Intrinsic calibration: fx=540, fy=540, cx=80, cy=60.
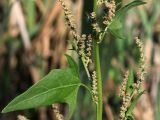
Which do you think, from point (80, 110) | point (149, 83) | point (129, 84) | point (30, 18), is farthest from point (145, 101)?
point (129, 84)

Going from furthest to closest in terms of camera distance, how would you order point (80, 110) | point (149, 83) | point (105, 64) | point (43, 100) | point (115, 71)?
point (149, 83) < point (115, 71) < point (105, 64) < point (80, 110) < point (43, 100)

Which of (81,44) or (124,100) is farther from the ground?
(81,44)

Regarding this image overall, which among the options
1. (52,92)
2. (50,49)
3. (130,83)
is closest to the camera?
(52,92)

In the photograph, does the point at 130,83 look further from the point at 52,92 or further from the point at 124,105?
the point at 52,92

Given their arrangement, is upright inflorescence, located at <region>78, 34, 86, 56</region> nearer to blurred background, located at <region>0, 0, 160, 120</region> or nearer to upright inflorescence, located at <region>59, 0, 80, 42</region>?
upright inflorescence, located at <region>59, 0, 80, 42</region>

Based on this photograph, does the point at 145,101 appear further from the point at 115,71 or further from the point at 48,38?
the point at 48,38

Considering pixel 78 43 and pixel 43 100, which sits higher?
pixel 78 43

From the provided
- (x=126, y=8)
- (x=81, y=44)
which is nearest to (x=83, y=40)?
(x=81, y=44)
